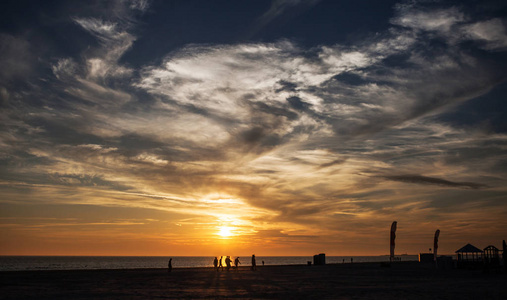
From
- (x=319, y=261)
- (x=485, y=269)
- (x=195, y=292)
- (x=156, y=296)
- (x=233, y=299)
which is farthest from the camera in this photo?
(x=319, y=261)

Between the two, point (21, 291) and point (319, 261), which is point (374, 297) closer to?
point (21, 291)

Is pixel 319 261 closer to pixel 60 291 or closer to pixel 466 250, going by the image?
pixel 466 250

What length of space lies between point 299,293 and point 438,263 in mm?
40799

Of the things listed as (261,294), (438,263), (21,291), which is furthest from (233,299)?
→ (438,263)

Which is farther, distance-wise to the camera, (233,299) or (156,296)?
(156,296)

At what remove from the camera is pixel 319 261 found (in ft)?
250

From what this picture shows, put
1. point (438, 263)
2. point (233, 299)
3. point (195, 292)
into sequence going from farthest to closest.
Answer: point (438, 263) < point (195, 292) < point (233, 299)

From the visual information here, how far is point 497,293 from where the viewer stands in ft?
79.9

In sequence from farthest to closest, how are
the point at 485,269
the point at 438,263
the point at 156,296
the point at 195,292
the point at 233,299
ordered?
1. the point at 438,263
2. the point at 485,269
3. the point at 195,292
4. the point at 156,296
5. the point at 233,299

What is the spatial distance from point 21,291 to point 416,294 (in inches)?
982

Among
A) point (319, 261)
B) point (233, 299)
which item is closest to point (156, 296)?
point (233, 299)

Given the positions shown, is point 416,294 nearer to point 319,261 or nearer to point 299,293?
point 299,293

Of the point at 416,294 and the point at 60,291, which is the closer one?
the point at 416,294

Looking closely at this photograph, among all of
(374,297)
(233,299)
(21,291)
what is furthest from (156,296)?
(374,297)
